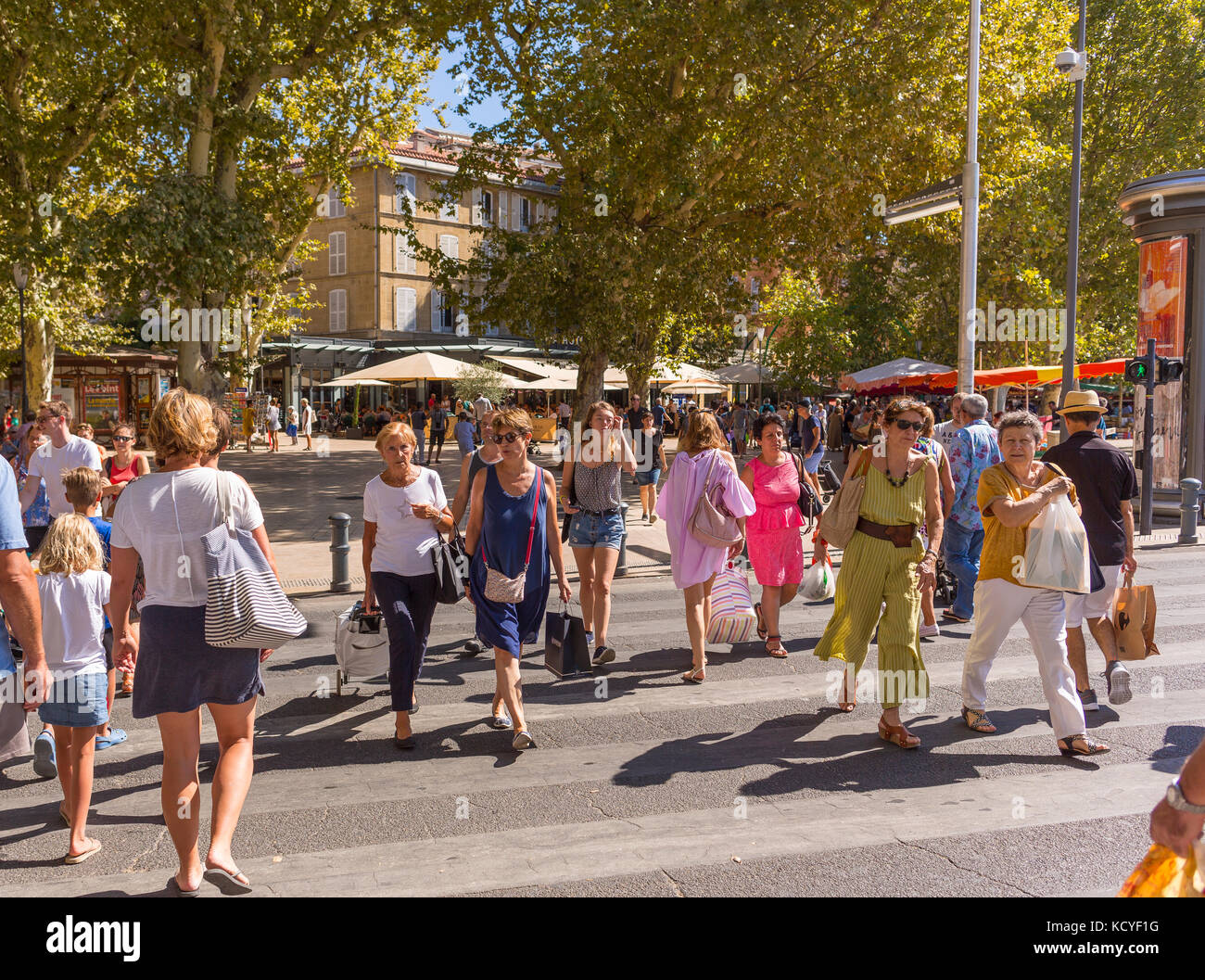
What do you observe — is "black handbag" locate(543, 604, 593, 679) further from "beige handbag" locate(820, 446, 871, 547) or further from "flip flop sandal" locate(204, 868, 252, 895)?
"flip flop sandal" locate(204, 868, 252, 895)

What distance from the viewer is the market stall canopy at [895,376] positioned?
28109 millimetres

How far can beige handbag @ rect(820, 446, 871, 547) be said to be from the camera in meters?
5.51

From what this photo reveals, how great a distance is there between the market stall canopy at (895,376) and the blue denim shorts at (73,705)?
26.1m

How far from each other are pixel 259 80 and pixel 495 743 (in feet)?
48.2

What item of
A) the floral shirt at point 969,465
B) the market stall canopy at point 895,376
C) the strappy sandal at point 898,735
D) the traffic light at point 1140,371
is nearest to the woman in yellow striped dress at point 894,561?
the strappy sandal at point 898,735

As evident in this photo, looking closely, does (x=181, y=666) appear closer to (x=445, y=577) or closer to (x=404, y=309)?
(x=445, y=577)

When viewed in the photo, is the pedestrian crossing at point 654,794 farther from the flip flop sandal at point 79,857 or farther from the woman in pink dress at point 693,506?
the woman in pink dress at point 693,506

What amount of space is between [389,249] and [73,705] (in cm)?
4509

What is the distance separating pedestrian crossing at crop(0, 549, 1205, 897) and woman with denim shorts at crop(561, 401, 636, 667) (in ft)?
1.68

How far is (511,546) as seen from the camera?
218 inches

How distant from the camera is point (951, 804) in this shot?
4.56m

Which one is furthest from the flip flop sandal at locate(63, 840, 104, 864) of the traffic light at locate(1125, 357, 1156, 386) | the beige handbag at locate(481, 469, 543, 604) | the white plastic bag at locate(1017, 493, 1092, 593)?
the traffic light at locate(1125, 357, 1156, 386)
